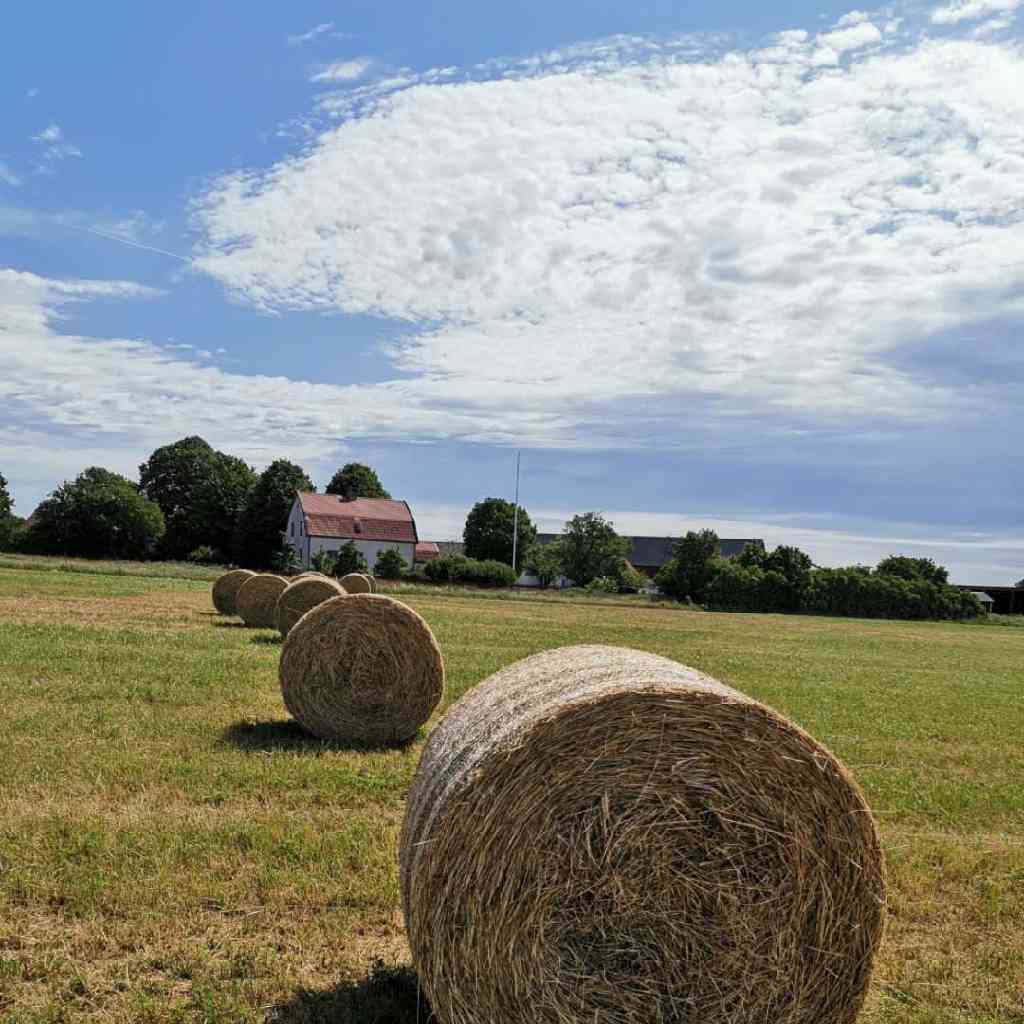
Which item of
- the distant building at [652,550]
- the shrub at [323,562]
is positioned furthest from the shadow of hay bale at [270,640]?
the distant building at [652,550]

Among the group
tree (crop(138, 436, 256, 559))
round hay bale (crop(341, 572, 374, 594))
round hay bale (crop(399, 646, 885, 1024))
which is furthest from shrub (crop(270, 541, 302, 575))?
round hay bale (crop(399, 646, 885, 1024))

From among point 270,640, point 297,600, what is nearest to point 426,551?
point 297,600

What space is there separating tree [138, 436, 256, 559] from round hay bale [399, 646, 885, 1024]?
3198 inches

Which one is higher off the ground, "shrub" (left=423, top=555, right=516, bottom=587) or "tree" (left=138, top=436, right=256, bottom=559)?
"tree" (left=138, top=436, right=256, bottom=559)

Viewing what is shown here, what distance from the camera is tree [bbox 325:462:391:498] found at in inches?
3575

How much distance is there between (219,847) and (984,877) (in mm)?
5378

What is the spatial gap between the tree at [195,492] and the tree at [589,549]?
28203mm

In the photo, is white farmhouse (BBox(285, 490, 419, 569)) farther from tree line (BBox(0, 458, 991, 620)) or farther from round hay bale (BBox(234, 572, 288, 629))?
round hay bale (BBox(234, 572, 288, 629))

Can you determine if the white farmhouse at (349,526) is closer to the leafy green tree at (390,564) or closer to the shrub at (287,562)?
the shrub at (287,562)

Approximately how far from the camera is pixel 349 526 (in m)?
76.6

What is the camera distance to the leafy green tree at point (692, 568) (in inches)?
2879

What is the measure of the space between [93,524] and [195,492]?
12421 millimetres

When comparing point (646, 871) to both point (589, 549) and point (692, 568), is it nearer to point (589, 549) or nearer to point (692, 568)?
point (692, 568)

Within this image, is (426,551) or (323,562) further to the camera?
(426,551)
